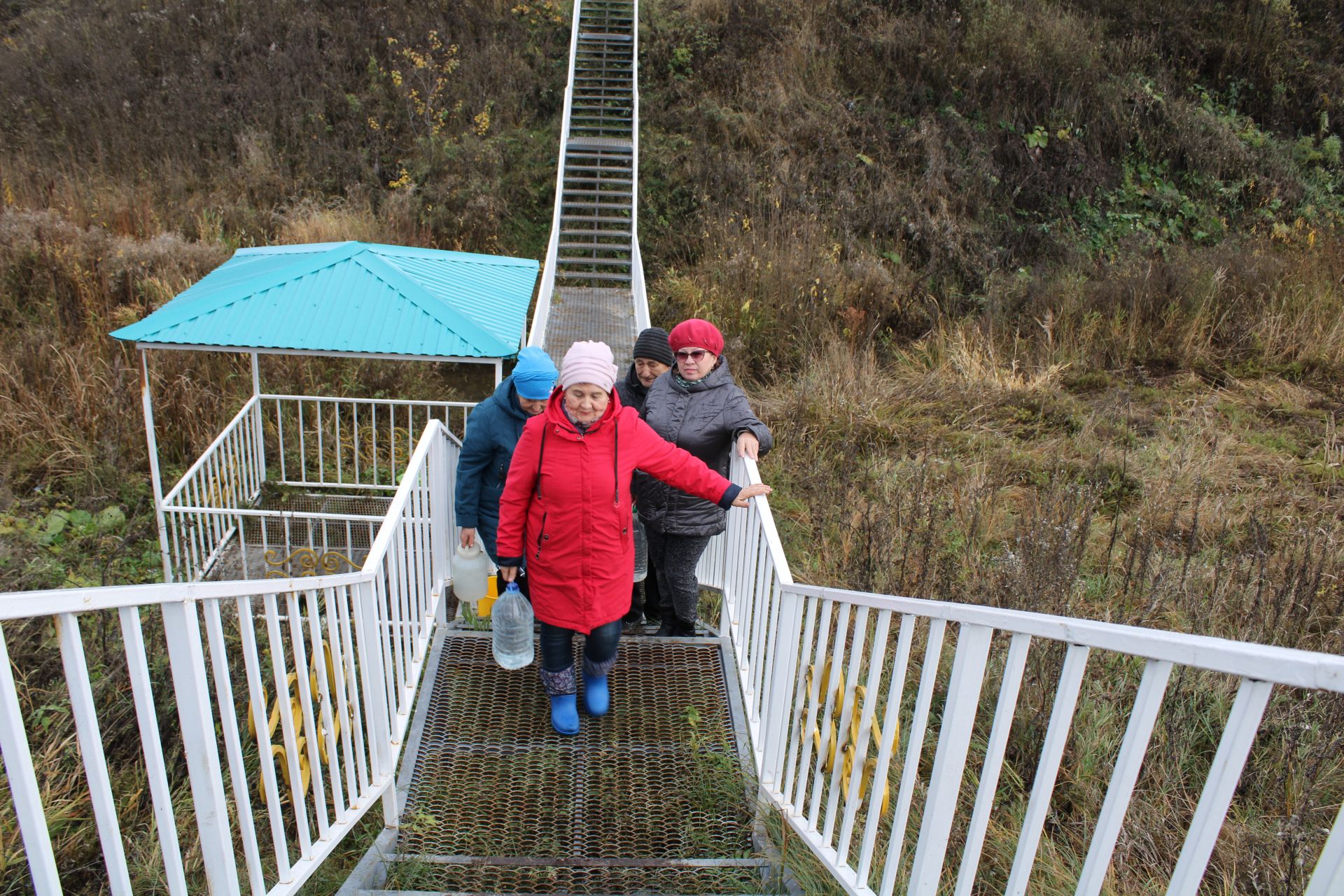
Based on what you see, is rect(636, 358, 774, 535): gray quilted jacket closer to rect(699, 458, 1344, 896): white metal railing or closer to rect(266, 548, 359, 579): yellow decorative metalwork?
rect(699, 458, 1344, 896): white metal railing

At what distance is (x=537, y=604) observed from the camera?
3.21m

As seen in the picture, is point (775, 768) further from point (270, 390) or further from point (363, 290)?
point (270, 390)

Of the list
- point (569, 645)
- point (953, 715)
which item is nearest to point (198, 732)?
point (953, 715)

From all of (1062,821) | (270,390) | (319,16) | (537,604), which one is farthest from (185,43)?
(1062,821)

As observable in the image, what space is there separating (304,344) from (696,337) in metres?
3.81

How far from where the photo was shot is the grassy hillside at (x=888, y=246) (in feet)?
17.3

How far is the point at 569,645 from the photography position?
327 cm

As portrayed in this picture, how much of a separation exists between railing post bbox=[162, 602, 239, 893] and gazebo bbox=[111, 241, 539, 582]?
3998mm

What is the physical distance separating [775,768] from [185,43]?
758 inches

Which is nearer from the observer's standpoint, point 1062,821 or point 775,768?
point 775,768

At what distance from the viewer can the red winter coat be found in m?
3.00

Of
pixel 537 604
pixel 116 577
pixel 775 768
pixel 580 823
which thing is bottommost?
pixel 116 577

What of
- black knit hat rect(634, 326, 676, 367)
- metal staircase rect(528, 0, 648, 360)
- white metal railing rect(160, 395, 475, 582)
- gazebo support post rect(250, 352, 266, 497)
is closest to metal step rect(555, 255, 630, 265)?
metal staircase rect(528, 0, 648, 360)

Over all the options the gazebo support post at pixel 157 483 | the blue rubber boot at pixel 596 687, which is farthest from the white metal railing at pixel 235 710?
the gazebo support post at pixel 157 483
